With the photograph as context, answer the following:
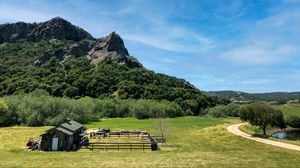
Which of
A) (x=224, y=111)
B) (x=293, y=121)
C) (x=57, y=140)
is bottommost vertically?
(x=57, y=140)

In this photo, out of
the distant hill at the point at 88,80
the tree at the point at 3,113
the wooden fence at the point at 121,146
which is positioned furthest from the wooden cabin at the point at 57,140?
the distant hill at the point at 88,80

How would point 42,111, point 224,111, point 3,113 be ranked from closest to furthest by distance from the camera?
point 3,113
point 42,111
point 224,111

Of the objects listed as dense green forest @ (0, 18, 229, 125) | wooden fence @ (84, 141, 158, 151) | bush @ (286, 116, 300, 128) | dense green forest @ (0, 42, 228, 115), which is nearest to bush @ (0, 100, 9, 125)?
dense green forest @ (0, 18, 229, 125)

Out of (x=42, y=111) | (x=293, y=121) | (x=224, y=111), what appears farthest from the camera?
(x=224, y=111)

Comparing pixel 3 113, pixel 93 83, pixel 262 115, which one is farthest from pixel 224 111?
pixel 3 113

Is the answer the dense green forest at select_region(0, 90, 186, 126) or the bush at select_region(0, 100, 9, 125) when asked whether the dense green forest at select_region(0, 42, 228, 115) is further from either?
the bush at select_region(0, 100, 9, 125)

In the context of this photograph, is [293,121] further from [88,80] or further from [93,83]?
[88,80]

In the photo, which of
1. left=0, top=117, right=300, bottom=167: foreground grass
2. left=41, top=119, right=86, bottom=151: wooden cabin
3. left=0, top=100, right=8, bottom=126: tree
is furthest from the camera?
left=0, top=100, right=8, bottom=126: tree

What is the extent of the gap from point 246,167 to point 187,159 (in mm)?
6784

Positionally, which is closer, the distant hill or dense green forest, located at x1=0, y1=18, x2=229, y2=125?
dense green forest, located at x1=0, y1=18, x2=229, y2=125

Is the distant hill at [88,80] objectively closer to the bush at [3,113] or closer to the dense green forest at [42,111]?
the dense green forest at [42,111]

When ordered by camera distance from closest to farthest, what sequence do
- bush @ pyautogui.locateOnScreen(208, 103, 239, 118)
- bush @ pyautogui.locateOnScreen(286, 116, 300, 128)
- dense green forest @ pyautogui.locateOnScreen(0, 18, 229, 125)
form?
bush @ pyautogui.locateOnScreen(286, 116, 300, 128) → dense green forest @ pyautogui.locateOnScreen(0, 18, 229, 125) → bush @ pyautogui.locateOnScreen(208, 103, 239, 118)

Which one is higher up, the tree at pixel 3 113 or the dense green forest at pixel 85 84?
the dense green forest at pixel 85 84

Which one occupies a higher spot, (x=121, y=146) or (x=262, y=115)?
(x=262, y=115)
